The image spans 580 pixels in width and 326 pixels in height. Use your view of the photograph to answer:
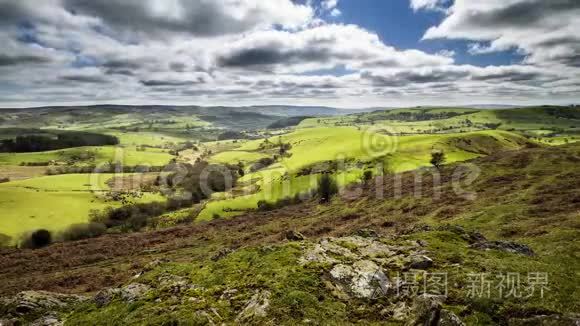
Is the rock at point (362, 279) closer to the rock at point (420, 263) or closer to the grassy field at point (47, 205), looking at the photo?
the rock at point (420, 263)

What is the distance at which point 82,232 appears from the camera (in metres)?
104

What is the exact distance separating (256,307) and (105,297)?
1082cm

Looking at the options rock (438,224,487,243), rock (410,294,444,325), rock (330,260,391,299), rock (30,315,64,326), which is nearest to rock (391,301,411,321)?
rock (410,294,444,325)

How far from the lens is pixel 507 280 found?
1811cm

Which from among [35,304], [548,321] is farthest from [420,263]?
[35,304]

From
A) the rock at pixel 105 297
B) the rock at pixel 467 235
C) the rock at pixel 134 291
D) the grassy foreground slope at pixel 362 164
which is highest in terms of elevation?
the rock at pixel 467 235

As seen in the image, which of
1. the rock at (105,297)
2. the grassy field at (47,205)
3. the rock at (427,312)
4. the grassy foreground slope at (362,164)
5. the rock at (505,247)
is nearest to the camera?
the rock at (427,312)

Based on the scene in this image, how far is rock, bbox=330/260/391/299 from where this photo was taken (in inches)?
715

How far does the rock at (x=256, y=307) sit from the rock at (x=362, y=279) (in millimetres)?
4305

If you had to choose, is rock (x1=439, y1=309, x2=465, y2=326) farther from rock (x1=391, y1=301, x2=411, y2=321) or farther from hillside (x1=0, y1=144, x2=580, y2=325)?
rock (x1=391, y1=301, x2=411, y2=321)

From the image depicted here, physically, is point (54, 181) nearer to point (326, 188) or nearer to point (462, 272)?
point (326, 188)

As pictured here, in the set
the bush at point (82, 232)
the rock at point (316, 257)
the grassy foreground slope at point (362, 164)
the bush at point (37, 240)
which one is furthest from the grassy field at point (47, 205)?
the rock at point (316, 257)

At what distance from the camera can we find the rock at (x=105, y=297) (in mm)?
20531

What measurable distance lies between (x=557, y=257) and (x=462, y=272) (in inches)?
367
